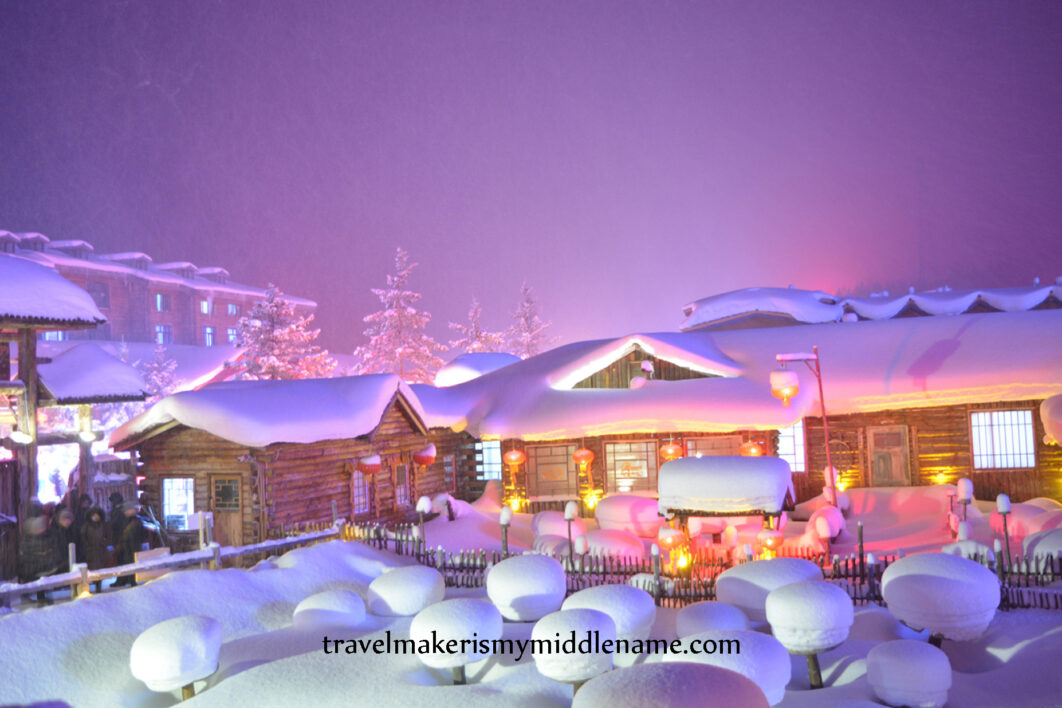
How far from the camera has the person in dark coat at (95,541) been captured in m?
14.2

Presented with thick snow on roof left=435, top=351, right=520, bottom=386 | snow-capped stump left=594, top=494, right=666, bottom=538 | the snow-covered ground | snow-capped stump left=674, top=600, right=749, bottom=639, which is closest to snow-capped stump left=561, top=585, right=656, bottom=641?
the snow-covered ground

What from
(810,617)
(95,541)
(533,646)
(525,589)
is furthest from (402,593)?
(95,541)

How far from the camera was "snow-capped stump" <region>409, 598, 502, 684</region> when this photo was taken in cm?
909

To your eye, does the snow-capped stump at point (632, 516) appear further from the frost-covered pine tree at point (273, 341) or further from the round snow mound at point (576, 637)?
the frost-covered pine tree at point (273, 341)

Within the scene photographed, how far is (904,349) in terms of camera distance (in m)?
24.2

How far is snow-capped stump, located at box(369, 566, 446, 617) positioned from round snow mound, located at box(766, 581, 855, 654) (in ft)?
17.5

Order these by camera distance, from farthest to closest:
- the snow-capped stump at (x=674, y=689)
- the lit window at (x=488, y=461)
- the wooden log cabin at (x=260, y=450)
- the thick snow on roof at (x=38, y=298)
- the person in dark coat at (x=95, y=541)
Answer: the lit window at (x=488, y=461), the wooden log cabin at (x=260, y=450), the thick snow on roof at (x=38, y=298), the person in dark coat at (x=95, y=541), the snow-capped stump at (x=674, y=689)

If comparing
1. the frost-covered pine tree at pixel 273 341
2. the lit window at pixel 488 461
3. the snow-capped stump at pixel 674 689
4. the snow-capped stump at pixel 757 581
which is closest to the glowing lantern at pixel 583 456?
the lit window at pixel 488 461

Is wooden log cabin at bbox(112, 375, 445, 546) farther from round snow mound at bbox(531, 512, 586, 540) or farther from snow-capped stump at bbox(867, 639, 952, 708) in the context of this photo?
snow-capped stump at bbox(867, 639, 952, 708)

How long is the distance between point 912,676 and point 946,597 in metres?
1.66

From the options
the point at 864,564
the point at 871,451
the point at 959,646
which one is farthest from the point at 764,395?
the point at 959,646

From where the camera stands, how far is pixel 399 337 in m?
44.5

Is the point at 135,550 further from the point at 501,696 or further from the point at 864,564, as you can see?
the point at 864,564

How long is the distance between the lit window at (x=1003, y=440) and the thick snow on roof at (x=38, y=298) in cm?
2424
